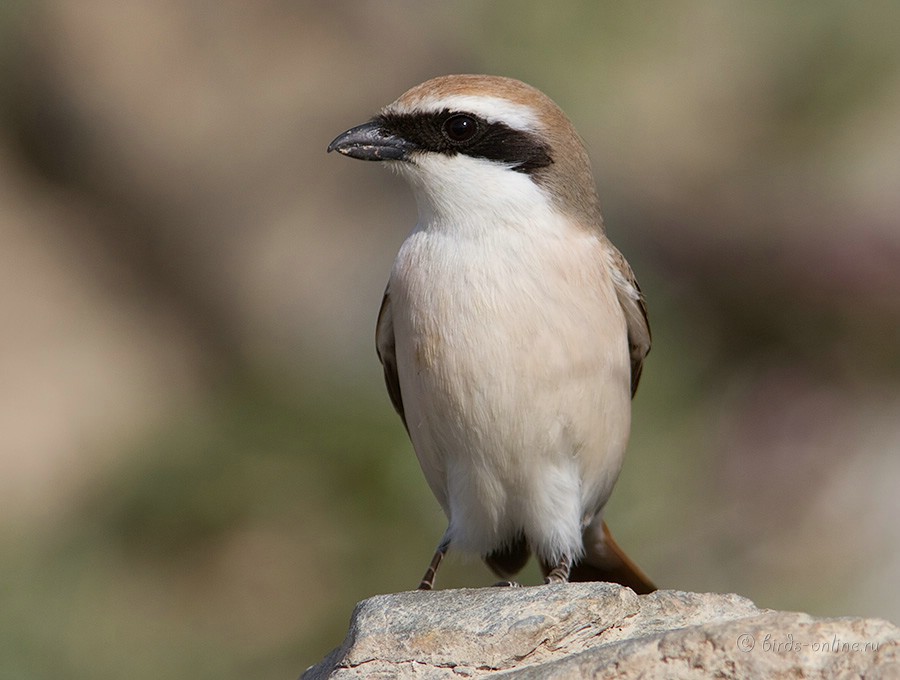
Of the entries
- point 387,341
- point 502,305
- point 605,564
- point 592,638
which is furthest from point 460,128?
point 605,564

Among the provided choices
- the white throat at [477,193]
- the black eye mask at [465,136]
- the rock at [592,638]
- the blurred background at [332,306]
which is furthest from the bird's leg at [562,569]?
the blurred background at [332,306]

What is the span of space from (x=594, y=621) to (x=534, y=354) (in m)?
1.23

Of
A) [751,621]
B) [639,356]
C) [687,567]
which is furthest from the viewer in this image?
[687,567]

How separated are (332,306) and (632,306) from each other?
17.5 ft

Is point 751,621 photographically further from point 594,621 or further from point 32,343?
point 32,343

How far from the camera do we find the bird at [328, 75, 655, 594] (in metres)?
5.15

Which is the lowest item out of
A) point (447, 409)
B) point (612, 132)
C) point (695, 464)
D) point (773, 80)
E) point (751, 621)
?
point (751, 621)

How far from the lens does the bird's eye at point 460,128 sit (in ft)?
17.2

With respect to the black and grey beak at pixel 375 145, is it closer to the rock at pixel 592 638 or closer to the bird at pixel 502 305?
the bird at pixel 502 305

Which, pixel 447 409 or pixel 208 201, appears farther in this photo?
pixel 208 201

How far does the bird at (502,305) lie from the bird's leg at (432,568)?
0.02m

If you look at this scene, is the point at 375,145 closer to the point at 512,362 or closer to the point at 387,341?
the point at 387,341

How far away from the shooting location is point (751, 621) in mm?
3744

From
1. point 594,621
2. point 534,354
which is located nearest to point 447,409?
point 534,354
